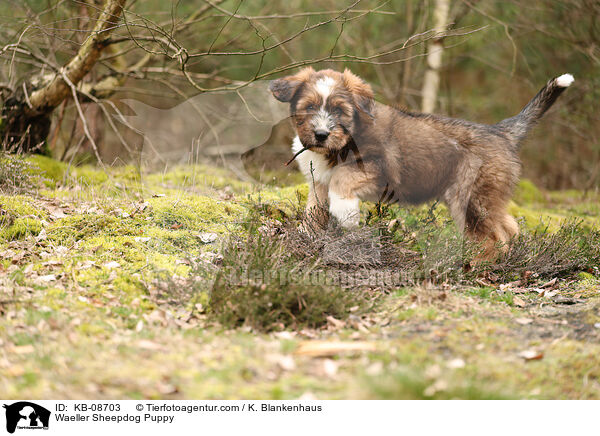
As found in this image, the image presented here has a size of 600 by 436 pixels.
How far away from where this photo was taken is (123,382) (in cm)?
284

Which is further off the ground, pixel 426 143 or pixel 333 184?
pixel 426 143

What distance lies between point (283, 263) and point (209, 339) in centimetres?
113

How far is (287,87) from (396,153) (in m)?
1.31

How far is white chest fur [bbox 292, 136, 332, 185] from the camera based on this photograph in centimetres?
539

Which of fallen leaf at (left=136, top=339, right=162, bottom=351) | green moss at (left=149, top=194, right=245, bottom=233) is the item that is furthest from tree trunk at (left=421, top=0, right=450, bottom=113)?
fallen leaf at (left=136, top=339, right=162, bottom=351)

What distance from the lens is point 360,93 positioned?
17.4 feet

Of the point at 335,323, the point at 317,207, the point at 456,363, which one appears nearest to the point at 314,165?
the point at 317,207

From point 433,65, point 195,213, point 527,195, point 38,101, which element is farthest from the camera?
point 433,65

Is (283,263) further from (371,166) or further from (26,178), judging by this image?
(26,178)

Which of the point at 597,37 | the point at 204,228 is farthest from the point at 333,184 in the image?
the point at 597,37

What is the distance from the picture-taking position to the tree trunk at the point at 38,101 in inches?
279
